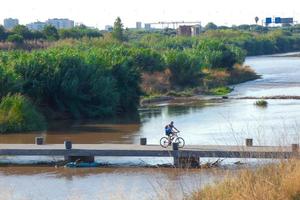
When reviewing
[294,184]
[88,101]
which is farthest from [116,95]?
[294,184]

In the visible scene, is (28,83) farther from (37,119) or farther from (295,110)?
(295,110)

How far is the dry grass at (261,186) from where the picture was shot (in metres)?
9.50

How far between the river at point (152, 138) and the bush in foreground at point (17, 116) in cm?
101

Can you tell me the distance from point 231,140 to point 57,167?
880cm

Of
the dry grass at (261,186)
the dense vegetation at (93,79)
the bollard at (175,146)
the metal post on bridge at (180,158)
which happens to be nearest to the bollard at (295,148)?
the dry grass at (261,186)

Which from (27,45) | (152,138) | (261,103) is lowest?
(261,103)

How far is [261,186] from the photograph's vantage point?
9.83 meters

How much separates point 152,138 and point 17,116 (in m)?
9.56

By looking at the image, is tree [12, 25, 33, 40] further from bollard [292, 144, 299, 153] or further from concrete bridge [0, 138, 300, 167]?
bollard [292, 144, 299, 153]

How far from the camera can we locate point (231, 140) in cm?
3272

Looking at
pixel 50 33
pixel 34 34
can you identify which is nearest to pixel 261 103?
pixel 34 34

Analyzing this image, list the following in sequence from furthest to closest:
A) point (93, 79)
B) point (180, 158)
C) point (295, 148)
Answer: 1. point (93, 79)
2. point (180, 158)
3. point (295, 148)

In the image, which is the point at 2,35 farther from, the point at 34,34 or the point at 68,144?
the point at 68,144

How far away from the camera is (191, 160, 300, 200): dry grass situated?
9500mm
